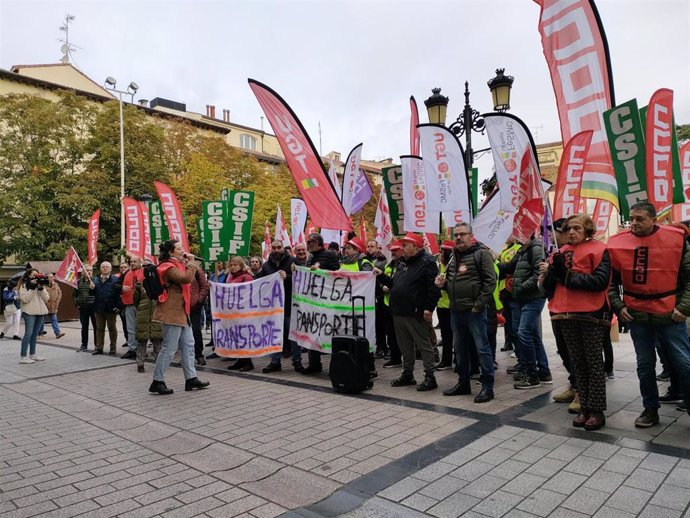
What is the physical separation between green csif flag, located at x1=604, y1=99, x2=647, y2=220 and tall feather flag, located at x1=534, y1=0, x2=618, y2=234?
52cm

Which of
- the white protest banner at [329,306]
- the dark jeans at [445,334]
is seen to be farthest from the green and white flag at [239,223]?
the dark jeans at [445,334]

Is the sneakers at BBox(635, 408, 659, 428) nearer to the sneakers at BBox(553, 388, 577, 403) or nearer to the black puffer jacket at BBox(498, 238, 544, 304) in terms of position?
the sneakers at BBox(553, 388, 577, 403)

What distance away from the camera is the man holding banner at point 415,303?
6406 millimetres

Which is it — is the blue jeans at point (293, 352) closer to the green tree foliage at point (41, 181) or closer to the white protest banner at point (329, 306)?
the white protest banner at point (329, 306)

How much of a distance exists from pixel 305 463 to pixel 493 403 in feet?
8.51

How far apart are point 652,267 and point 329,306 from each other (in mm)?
4386

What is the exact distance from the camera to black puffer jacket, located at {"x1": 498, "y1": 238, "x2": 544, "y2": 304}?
6.05m

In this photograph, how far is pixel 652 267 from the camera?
14.6ft

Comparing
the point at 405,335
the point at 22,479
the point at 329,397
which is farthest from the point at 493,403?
the point at 22,479

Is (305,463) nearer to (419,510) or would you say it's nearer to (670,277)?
(419,510)

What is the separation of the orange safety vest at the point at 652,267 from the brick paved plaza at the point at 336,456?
3.88 feet

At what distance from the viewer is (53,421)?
5520 mm

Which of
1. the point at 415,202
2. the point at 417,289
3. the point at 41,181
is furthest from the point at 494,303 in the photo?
the point at 41,181

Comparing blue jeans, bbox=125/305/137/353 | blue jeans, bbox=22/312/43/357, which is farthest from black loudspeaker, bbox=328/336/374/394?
blue jeans, bbox=22/312/43/357
